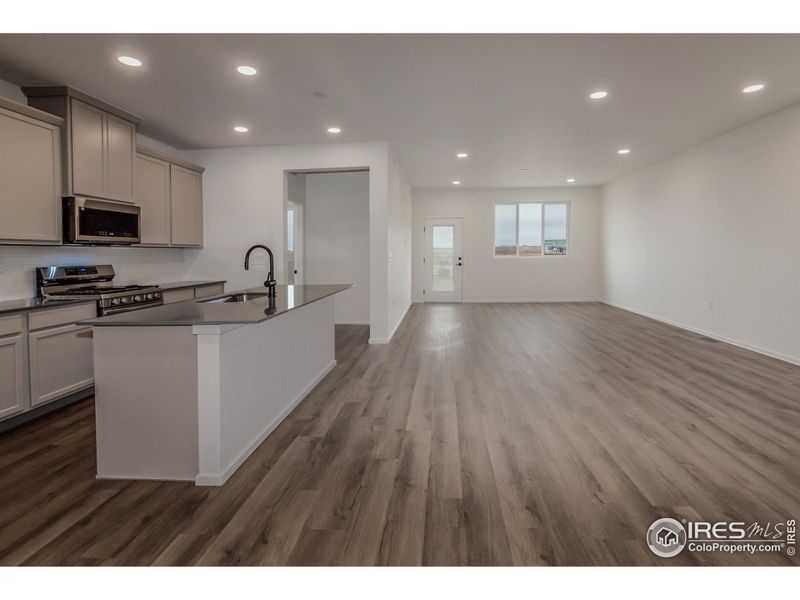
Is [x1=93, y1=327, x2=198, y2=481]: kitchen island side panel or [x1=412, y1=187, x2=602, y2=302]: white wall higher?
[x1=412, y1=187, x2=602, y2=302]: white wall

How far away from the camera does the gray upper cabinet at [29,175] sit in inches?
131

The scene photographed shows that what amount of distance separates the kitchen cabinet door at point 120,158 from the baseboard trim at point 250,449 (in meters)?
2.65

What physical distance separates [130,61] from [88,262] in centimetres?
210

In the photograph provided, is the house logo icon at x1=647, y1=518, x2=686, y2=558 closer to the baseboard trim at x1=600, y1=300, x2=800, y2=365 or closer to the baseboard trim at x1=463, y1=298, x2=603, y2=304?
the baseboard trim at x1=600, y1=300, x2=800, y2=365

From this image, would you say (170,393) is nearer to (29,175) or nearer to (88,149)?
(29,175)

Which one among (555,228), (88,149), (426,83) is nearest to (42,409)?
(88,149)

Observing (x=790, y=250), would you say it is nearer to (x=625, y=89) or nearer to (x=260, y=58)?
(x=625, y=89)

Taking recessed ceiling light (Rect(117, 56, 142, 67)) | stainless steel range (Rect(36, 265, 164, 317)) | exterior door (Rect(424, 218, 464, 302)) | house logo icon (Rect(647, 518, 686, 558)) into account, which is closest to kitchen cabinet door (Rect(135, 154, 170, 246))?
stainless steel range (Rect(36, 265, 164, 317))

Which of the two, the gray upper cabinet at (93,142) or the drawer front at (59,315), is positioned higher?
the gray upper cabinet at (93,142)

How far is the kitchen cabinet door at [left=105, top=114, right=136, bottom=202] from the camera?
14.2 feet

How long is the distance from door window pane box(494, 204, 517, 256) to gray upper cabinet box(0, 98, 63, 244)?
8.63 meters

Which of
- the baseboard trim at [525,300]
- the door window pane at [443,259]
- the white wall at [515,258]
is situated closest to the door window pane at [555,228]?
the white wall at [515,258]

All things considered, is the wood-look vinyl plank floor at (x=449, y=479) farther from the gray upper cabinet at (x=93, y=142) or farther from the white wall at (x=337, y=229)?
the white wall at (x=337, y=229)
